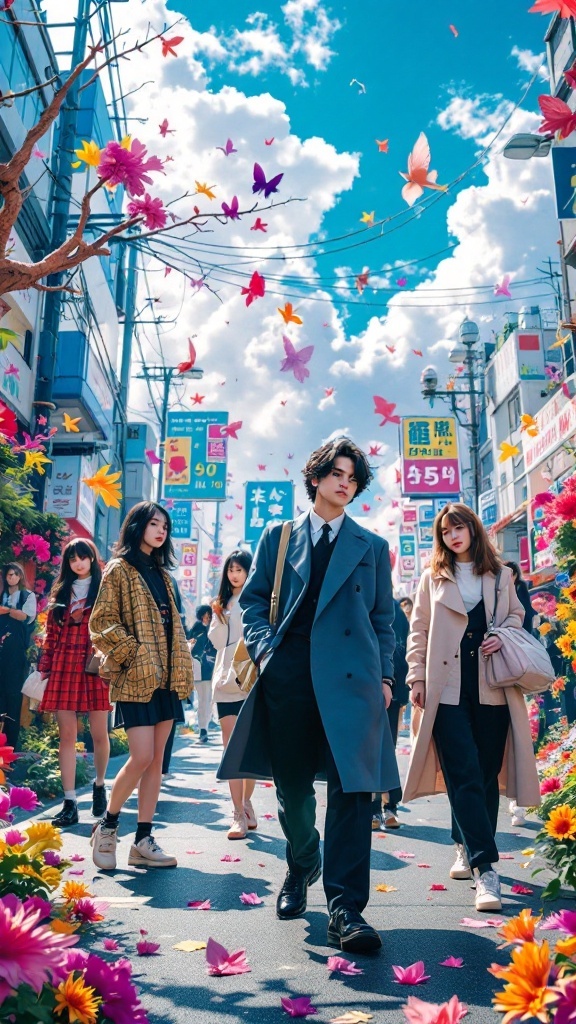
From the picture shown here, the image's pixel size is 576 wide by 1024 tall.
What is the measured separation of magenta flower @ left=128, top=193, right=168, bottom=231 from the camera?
3.94 m

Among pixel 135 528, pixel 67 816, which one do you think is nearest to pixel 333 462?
pixel 135 528

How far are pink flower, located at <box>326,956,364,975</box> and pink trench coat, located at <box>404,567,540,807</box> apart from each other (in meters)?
1.44

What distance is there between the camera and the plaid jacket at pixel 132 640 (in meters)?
4.59

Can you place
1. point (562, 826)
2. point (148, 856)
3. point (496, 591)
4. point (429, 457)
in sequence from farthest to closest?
point (429, 457), point (148, 856), point (496, 591), point (562, 826)

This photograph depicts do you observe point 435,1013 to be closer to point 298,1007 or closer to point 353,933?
point 298,1007

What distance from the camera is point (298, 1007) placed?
2553 mm

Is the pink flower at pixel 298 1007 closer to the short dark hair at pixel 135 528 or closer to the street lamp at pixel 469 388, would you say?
the short dark hair at pixel 135 528

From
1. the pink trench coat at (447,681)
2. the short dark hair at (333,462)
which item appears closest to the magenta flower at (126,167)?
the short dark hair at (333,462)

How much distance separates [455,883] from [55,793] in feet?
12.8

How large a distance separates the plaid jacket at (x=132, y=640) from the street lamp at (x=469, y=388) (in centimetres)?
1248

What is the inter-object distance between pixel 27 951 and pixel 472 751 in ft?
9.65

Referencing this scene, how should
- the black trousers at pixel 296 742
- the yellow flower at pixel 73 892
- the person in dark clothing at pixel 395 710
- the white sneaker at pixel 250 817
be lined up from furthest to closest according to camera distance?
1. the person in dark clothing at pixel 395 710
2. the white sneaker at pixel 250 817
3. the black trousers at pixel 296 742
4. the yellow flower at pixel 73 892

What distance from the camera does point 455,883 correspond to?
4477 millimetres

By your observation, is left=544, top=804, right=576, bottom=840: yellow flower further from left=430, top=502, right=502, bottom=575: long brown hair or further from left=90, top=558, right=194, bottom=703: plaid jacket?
left=90, top=558, right=194, bottom=703: plaid jacket
